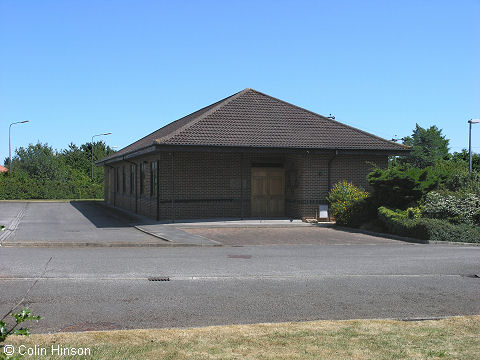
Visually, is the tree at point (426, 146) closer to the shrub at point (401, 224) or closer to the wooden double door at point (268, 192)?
the wooden double door at point (268, 192)

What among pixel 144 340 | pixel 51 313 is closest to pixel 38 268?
pixel 51 313

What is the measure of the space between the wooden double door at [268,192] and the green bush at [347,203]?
8.96 feet

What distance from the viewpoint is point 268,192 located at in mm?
26312

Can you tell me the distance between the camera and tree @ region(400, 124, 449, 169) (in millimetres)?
61094

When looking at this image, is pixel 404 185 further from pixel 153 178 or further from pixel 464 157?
pixel 464 157

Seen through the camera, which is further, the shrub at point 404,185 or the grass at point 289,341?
the shrub at point 404,185

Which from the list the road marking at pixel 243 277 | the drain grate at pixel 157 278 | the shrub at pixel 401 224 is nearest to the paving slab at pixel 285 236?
the shrub at pixel 401 224

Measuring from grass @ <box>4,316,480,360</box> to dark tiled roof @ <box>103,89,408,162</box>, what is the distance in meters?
16.3

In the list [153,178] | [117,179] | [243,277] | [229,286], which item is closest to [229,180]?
[153,178]

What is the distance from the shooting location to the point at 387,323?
7.03 metres

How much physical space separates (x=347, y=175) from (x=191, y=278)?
16621 mm

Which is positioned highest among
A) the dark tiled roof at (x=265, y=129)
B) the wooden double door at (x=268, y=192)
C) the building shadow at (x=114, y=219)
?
the dark tiled roof at (x=265, y=129)

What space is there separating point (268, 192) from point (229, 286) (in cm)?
1671

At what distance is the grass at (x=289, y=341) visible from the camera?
18.5 ft
